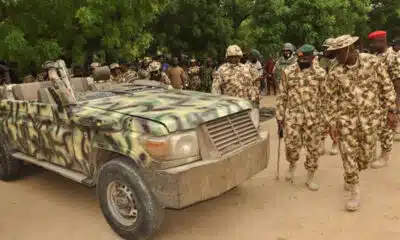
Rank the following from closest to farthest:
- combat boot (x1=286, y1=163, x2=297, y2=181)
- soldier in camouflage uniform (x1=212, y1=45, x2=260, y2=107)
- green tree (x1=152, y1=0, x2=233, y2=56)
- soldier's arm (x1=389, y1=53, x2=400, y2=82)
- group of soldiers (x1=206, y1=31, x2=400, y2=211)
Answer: group of soldiers (x1=206, y1=31, x2=400, y2=211) < combat boot (x1=286, y1=163, x2=297, y2=181) < soldier's arm (x1=389, y1=53, x2=400, y2=82) < soldier in camouflage uniform (x1=212, y1=45, x2=260, y2=107) < green tree (x1=152, y1=0, x2=233, y2=56)

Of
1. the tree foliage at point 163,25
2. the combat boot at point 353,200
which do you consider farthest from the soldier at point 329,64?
the tree foliage at point 163,25

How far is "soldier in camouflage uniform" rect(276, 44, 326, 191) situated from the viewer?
4.88m

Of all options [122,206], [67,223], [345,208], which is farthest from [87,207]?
[345,208]

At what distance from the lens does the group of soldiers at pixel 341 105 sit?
4164 millimetres

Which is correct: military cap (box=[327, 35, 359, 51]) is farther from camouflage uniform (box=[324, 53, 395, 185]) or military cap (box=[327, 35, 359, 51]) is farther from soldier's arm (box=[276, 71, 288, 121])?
soldier's arm (box=[276, 71, 288, 121])

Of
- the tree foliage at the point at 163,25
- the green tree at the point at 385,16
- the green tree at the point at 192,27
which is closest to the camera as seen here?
the tree foliage at the point at 163,25

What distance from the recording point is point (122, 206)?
13.2 ft

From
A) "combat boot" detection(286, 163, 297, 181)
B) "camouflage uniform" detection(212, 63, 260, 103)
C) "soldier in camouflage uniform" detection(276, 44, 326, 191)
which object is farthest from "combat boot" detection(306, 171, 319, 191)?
"camouflage uniform" detection(212, 63, 260, 103)

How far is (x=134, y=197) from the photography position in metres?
3.82

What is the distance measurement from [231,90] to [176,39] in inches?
462

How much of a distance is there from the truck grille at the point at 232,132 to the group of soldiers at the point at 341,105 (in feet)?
2.71

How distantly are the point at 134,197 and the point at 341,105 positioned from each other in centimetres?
233

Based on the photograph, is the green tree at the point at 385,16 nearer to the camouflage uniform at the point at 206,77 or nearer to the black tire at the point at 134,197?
the camouflage uniform at the point at 206,77

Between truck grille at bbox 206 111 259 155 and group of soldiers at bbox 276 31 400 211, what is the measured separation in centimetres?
83
